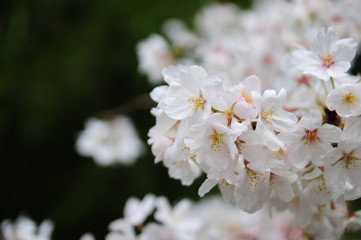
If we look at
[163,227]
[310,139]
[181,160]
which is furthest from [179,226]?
[310,139]

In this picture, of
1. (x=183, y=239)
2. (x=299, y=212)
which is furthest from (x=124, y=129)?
(x=299, y=212)

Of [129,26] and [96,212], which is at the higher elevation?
[129,26]

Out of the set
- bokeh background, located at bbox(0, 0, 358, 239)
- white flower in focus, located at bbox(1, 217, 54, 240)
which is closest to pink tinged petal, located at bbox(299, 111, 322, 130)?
white flower in focus, located at bbox(1, 217, 54, 240)

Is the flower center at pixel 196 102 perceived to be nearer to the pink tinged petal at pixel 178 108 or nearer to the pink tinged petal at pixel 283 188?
the pink tinged petal at pixel 178 108

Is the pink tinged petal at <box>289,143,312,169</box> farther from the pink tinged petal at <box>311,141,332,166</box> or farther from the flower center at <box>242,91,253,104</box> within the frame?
the flower center at <box>242,91,253,104</box>

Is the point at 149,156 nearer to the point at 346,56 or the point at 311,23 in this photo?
the point at 311,23

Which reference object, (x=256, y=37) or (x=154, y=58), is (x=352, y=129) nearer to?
(x=256, y=37)
